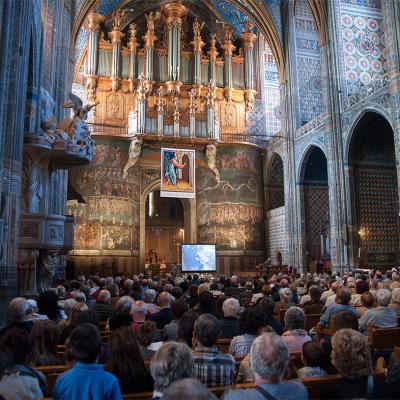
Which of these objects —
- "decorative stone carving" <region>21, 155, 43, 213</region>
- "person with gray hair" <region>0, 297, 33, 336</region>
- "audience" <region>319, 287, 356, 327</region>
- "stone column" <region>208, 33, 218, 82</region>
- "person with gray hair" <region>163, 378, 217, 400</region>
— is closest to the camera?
"person with gray hair" <region>163, 378, 217, 400</region>

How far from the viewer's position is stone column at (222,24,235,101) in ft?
89.0

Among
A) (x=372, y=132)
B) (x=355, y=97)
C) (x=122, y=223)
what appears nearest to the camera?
(x=355, y=97)

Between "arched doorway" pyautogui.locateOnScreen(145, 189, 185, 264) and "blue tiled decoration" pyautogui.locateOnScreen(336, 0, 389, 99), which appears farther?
"arched doorway" pyautogui.locateOnScreen(145, 189, 185, 264)

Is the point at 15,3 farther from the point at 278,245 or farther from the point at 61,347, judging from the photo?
the point at 278,245

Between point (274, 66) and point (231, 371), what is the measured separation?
2776 cm

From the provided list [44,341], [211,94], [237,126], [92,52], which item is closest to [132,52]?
[92,52]

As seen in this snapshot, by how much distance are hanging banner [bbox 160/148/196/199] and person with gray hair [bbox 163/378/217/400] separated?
21749 millimetres

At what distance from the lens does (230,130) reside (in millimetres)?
27016

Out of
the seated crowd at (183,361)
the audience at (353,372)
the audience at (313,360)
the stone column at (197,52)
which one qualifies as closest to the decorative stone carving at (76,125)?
the seated crowd at (183,361)

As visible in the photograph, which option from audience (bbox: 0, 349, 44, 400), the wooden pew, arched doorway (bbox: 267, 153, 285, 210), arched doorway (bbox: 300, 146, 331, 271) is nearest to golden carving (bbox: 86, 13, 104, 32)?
arched doorway (bbox: 267, 153, 285, 210)

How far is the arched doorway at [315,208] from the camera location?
2312 centimetres

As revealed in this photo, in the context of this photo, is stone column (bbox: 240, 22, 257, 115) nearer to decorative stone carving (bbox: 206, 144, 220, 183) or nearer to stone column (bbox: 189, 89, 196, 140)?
stone column (bbox: 189, 89, 196, 140)

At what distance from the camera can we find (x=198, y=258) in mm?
22562

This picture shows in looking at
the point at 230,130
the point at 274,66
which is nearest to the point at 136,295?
the point at 230,130
